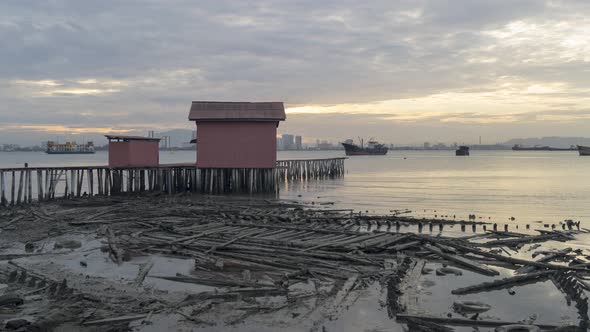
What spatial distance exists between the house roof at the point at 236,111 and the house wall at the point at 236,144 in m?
0.40

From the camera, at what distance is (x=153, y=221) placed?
18.0 meters

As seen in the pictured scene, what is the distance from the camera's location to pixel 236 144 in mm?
30188

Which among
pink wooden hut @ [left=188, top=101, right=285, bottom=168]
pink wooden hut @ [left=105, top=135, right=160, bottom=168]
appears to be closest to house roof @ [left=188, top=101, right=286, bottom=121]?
pink wooden hut @ [left=188, top=101, right=285, bottom=168]

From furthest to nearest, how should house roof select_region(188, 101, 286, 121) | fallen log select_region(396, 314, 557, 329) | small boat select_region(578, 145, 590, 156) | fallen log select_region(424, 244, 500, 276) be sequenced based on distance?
small boat select_region(578, 145, 590, 156), house roof select_region(188, 101, 286, 121), fallen log select_region(424, 244, 500, 276), fallen log select_region(396, 314, 557, 329)

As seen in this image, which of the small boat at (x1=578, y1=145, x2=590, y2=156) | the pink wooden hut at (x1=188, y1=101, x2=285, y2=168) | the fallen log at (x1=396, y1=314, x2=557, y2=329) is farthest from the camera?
the small boat at (x1=578, y1=145, x2=590, y2=156)

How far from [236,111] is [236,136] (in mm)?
1625

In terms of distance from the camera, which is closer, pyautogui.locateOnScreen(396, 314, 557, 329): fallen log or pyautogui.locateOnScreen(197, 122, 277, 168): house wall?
pyautogui.locateOnScreen(396, 314, 557, 329): fallen log

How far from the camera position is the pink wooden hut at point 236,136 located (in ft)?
97.9

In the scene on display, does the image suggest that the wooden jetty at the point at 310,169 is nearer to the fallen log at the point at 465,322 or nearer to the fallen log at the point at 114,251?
the fallen log at the point at 114,251

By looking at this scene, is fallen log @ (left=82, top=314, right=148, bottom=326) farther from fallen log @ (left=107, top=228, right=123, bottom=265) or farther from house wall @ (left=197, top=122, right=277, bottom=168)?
house wall @ (left=197, top=122, right=277, bottom=168)

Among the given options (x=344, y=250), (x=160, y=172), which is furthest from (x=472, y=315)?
(x=160, y=172)

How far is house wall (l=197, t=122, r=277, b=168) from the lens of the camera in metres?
29.9

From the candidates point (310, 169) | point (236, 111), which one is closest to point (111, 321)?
point (236, 111)

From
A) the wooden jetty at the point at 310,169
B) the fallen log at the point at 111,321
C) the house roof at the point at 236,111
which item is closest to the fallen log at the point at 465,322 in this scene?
the fallen log at the point at 111,321
